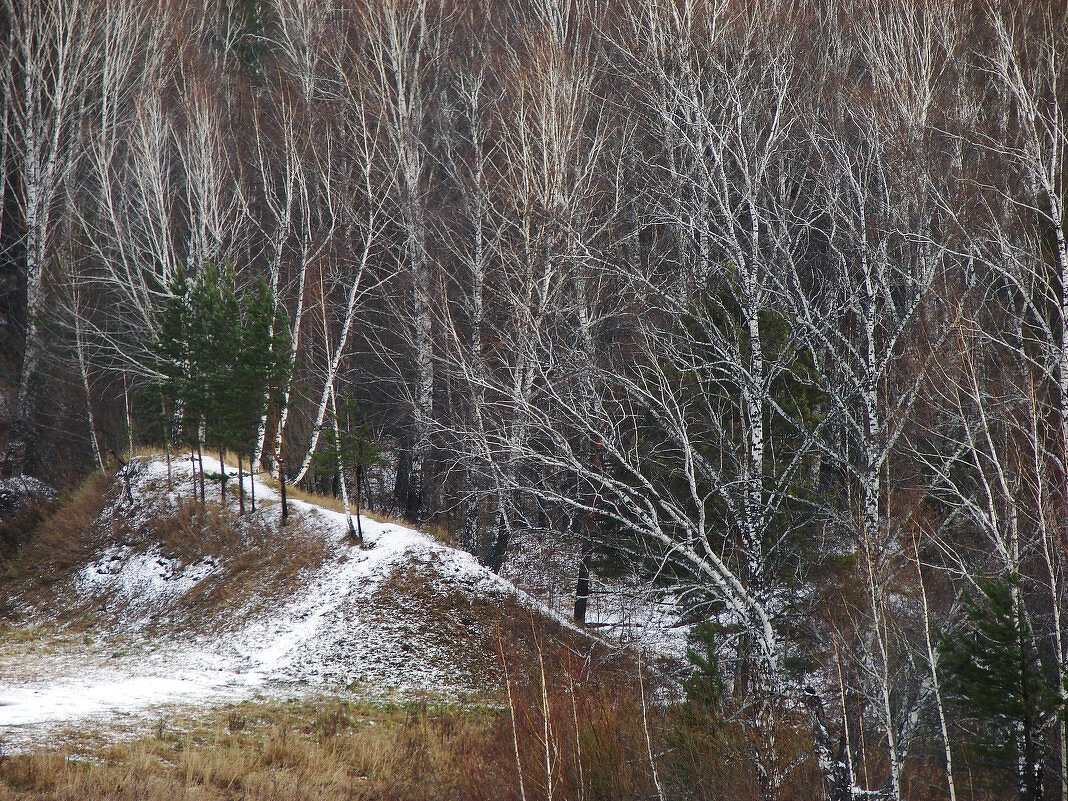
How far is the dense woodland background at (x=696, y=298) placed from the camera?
25.6 feet

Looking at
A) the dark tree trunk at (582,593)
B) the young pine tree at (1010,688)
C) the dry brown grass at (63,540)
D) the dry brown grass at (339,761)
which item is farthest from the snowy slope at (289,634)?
the young pine tree at (1010,688)

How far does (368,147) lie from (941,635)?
1776 centimetres

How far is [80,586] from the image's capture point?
668 inches

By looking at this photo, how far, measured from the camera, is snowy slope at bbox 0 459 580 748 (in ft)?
37.6

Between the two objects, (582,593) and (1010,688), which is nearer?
(1010,688)

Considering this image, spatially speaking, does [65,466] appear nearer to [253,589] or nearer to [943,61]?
[253,589]

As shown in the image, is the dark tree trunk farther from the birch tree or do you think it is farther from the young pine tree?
the birch tree

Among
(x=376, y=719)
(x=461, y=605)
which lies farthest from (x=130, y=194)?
(x=376, y=719)

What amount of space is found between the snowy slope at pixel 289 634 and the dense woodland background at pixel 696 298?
5.98ft

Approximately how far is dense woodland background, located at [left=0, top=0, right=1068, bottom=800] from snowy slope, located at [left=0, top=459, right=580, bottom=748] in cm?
182

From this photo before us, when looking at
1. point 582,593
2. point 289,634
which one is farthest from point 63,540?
point 582,593

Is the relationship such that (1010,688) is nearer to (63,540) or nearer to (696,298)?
(696,298)

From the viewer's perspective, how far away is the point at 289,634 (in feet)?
45.6

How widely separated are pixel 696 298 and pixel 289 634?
9.44 metres
